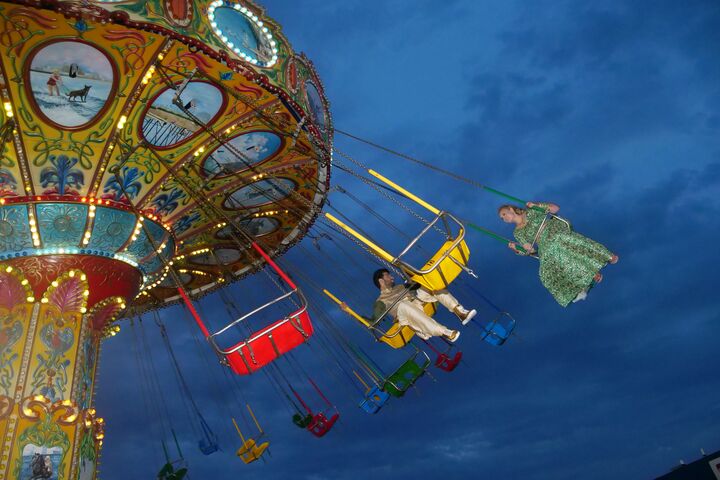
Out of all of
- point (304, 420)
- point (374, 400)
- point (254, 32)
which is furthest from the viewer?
point (304, 420)

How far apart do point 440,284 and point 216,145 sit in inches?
144

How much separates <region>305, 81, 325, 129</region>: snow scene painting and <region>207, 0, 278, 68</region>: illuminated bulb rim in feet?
2.91

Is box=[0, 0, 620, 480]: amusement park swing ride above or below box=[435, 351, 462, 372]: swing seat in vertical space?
above

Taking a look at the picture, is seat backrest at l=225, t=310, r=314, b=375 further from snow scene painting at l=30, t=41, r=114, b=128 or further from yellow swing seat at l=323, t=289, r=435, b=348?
snow scene painting at l=30, t=41, r=114, b=128

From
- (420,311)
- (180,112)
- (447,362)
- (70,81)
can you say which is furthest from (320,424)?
(70,81)

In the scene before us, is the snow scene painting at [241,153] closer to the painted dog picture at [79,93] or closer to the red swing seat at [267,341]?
the painted dog picture at [79,93]

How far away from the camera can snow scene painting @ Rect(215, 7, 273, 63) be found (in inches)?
266

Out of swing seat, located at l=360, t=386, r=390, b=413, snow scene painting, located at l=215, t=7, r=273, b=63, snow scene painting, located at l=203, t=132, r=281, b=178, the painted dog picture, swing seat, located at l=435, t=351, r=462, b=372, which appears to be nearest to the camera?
the painted dog picture

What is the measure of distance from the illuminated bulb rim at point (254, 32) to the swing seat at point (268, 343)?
9.91 feet

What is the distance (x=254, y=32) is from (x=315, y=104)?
1.53 meters

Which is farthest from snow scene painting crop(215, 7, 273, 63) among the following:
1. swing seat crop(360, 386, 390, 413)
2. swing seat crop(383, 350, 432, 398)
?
swing seat crop(360, 386, 390, 413)

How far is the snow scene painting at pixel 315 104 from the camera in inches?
324

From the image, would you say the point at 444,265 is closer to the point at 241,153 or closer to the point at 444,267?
the point at 444,267

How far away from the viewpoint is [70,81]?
253 inches
